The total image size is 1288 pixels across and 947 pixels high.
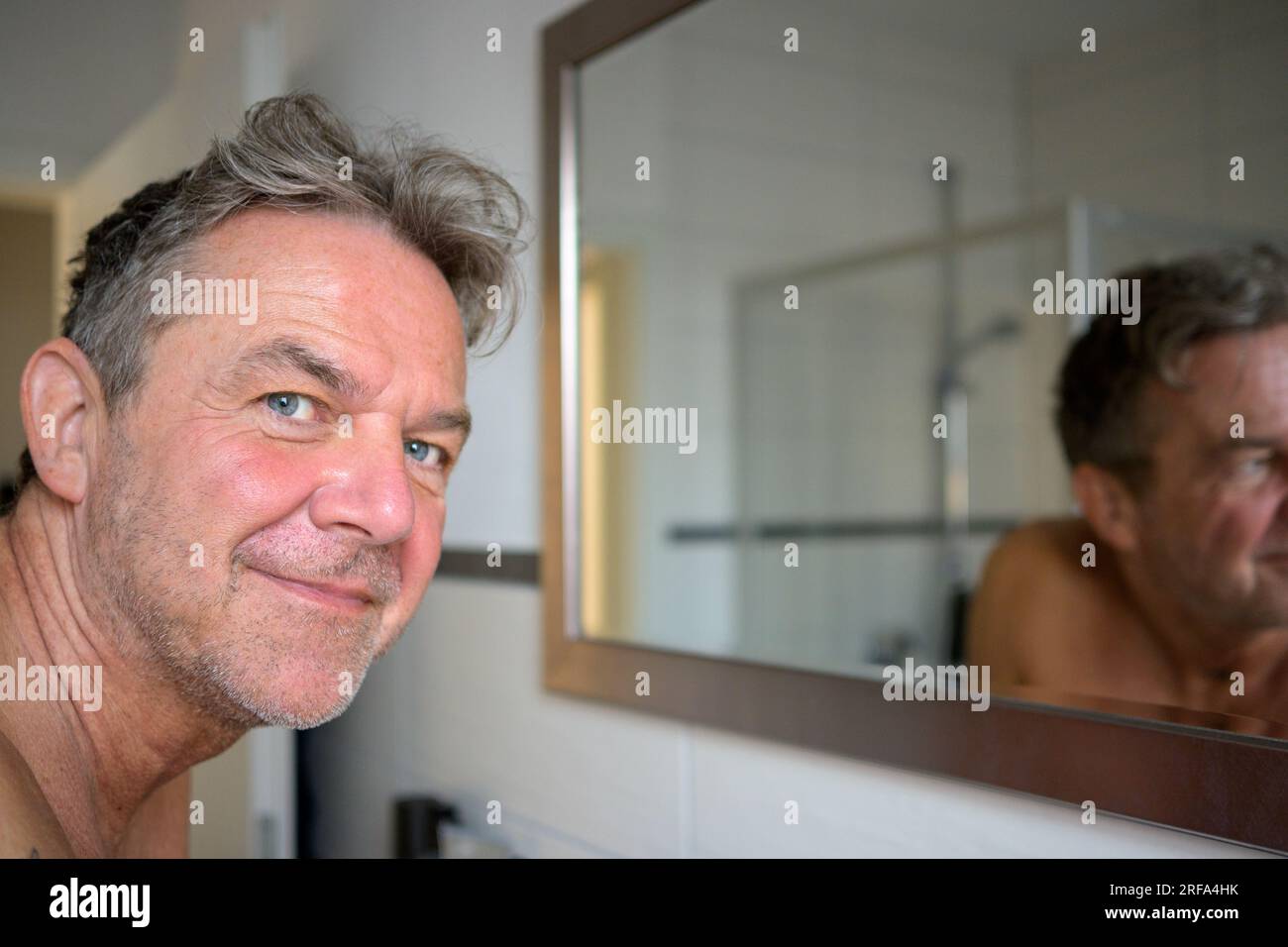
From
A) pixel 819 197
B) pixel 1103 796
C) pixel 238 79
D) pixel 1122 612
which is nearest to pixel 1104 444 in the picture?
pixel 1122 612

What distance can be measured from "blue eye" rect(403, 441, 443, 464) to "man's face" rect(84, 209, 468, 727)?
0.01m

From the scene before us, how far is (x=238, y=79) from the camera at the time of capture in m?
0.56

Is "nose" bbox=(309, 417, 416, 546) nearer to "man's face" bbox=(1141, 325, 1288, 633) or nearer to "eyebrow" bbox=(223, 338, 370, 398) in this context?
"eyebrow" bbox=(223, 338, 370, 398)

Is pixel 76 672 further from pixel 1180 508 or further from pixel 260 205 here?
pixel 1180 508

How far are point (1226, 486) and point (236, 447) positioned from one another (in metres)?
0.45

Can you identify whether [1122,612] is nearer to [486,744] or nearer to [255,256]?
[255,256]

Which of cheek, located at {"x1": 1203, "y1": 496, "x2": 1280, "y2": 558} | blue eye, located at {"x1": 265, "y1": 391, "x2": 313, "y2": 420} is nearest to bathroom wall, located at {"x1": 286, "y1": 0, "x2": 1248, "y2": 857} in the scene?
cheek, located at {"x1": 1203, "y1": 496, "x2": 1280, "y2": 558}

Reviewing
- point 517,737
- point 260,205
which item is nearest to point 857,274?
point 517,737

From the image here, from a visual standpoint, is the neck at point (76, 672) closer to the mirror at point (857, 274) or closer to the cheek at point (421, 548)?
the cheek at point (421, 548)

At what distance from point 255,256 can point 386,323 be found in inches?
2.2

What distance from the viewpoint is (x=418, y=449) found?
472 mm

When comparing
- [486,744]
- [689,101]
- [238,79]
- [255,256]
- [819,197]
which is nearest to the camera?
[255,256]

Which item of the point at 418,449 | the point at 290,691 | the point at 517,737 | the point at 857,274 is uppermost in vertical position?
the point at 857,274

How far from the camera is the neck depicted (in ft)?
1.51
